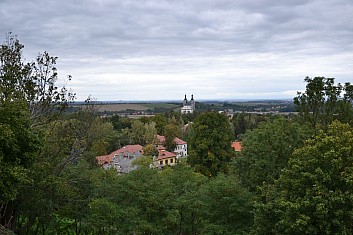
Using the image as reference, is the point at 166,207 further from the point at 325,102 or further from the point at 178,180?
the point at 325,102

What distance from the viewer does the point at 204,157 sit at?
32969 mm

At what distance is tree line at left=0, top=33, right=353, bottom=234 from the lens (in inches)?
478

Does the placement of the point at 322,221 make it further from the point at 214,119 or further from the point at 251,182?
the point at 214,119

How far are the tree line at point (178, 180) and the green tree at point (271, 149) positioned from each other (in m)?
0.05

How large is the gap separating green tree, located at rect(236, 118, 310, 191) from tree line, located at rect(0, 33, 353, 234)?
45 mm

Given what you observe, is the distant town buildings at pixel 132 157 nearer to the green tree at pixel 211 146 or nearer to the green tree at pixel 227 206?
the green tree at pixel 211 146

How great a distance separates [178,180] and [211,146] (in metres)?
14.9

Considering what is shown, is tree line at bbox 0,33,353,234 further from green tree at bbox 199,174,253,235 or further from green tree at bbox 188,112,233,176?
green tree at bbox 188,112,233,176

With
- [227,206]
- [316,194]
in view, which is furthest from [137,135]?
[316,194]

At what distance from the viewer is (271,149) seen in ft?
55.2

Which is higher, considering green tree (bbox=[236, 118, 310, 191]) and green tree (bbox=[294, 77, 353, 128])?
green tree (bbox=[294, 77, 353, 128])

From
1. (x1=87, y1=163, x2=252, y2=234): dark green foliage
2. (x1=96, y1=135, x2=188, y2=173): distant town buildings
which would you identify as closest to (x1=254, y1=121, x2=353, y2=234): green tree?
(x1=87, y1=163, x2=252, y2=234): dark green foliage

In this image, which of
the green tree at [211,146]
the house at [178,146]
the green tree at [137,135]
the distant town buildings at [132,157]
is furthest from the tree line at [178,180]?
the house at [178,146]

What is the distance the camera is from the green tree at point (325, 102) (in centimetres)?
1839
